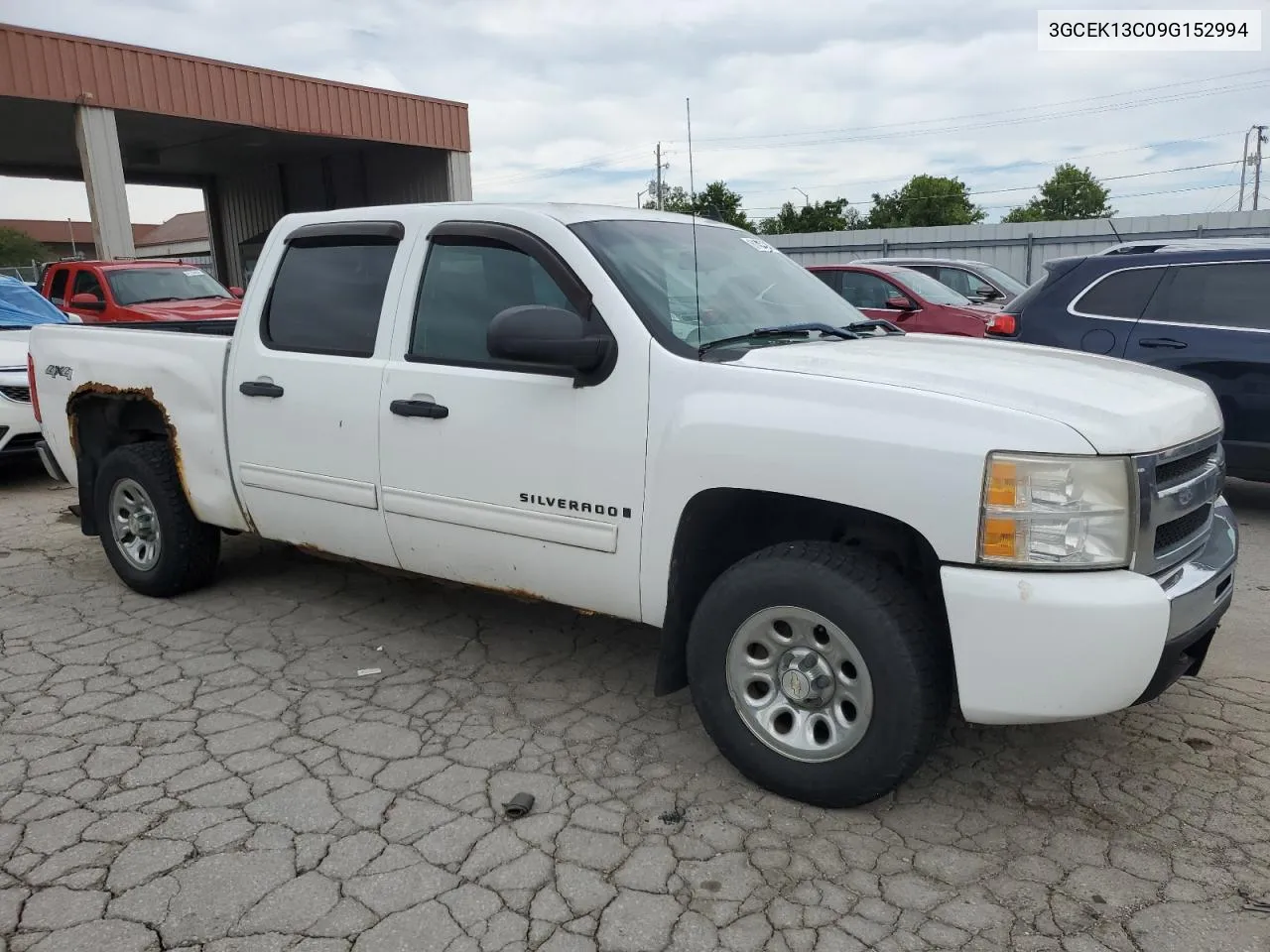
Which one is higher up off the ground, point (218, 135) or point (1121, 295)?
point (218, 135)

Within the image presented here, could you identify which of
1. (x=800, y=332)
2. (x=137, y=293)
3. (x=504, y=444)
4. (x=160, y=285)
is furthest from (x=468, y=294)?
(x=160, y=285)

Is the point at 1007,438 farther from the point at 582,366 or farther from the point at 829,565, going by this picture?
the point at 582,366

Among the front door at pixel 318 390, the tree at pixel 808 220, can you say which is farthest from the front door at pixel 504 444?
the tree at pixel 808 220

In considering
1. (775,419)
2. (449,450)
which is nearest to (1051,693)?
(775,419)

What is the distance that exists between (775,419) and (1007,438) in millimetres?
639

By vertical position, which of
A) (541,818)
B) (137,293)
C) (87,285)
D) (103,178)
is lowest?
(541,818)

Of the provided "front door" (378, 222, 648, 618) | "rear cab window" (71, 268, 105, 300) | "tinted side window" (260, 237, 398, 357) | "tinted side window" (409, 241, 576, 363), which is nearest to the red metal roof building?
"rear cab window" (71, 268, 105, 300)

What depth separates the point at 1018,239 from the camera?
2058cm

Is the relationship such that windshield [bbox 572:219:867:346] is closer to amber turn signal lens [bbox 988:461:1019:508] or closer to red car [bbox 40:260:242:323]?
amber turn signal lens [bbox 988:461:1019:508]

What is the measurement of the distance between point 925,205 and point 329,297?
64962mm

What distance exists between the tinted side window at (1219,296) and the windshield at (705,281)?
3.38 meters

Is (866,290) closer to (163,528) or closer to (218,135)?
(163,528)

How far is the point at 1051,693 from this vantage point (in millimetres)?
2551

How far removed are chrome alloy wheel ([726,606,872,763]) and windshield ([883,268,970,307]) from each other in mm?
8639
